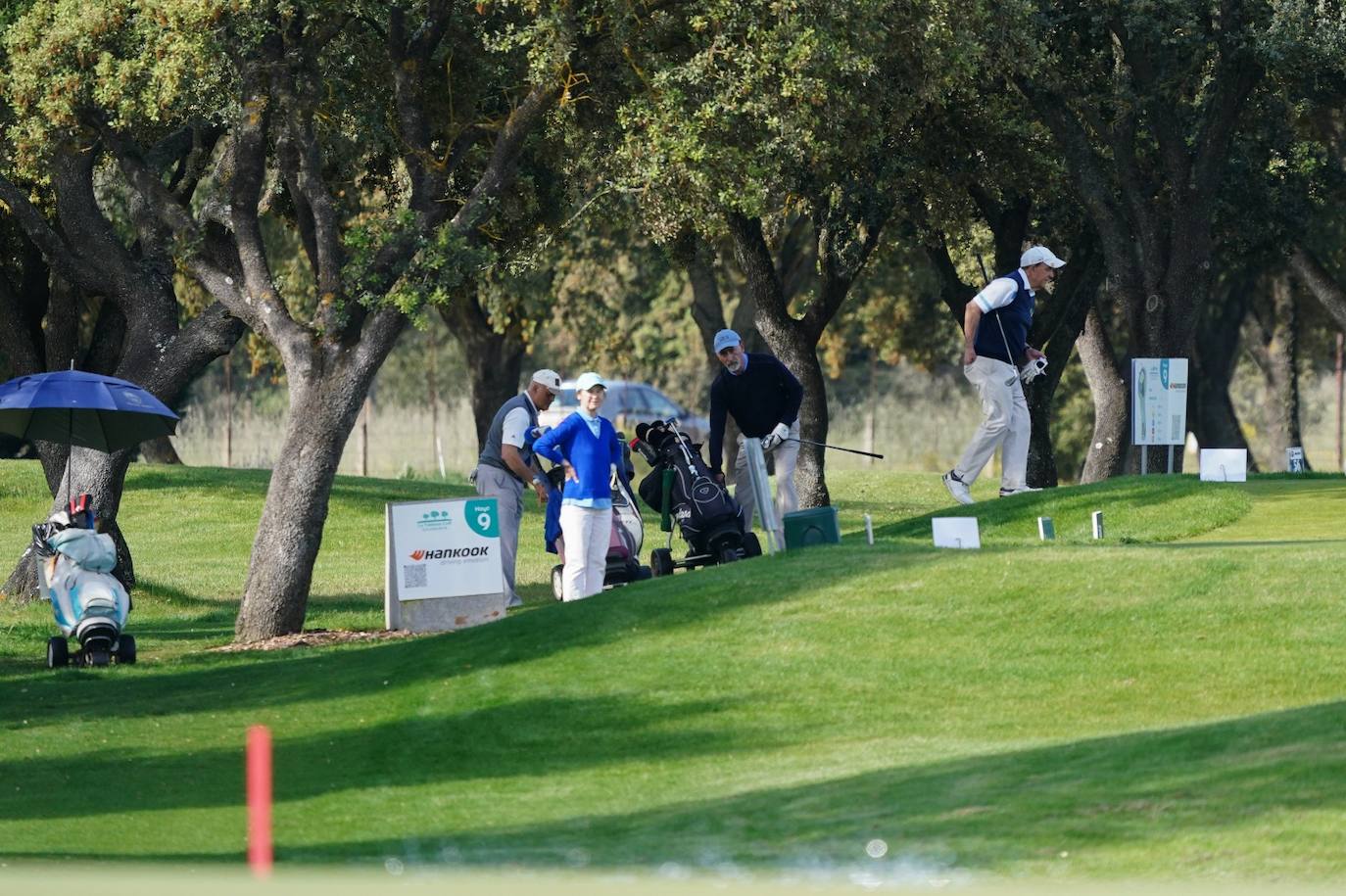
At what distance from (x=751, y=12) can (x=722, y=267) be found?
30943 mm

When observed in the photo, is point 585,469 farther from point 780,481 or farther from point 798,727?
point 798,727

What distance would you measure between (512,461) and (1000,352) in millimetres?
4544

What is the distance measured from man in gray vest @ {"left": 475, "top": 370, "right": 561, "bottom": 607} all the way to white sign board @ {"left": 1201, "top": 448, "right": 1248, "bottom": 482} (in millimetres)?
6456

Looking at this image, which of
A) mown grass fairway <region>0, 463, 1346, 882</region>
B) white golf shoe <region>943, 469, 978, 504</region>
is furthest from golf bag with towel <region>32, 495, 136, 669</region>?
white golf shoe <region>943, 469, 978, 504</region>

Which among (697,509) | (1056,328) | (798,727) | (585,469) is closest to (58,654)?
(585,469)

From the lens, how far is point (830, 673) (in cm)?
1439

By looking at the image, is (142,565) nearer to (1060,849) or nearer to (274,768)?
(274,768)

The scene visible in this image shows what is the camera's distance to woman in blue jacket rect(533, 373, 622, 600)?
17.9 m

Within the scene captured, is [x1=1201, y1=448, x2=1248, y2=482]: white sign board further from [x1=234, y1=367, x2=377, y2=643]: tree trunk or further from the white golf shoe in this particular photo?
[x1=234, y1=367, x2=377, y2=643]: tree trunk

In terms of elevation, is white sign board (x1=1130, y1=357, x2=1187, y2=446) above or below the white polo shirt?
below

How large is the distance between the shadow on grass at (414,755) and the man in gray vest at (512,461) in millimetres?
5463

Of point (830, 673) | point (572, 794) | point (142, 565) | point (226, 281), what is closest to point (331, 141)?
point (226, 281)

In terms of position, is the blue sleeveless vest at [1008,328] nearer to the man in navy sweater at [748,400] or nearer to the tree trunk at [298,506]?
the man in navy sweater at [748,400]

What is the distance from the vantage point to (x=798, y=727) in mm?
13312
